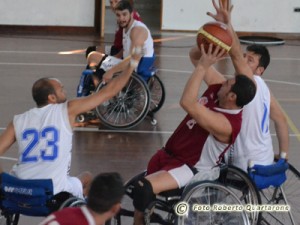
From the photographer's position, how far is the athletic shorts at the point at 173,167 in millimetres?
5359

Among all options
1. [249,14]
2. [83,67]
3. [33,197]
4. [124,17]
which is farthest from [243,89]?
[249,14]

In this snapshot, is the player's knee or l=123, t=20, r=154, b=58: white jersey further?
l=123, t=20, r=154, b=58: white jersey

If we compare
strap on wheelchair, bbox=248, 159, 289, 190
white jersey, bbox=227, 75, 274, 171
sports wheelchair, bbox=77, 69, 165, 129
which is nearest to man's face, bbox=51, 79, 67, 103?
white jersey, bbox=227, 75, 274, 171

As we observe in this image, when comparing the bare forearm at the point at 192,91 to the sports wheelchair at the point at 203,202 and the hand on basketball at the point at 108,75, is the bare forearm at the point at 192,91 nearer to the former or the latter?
the sports wheelchair at the point at 203,202

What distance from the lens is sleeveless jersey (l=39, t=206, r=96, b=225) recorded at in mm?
3609

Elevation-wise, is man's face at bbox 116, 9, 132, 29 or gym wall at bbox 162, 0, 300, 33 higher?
man's face at bbox 116, 9, 132, 29

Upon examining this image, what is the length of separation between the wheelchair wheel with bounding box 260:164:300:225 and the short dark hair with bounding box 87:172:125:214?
228 cm

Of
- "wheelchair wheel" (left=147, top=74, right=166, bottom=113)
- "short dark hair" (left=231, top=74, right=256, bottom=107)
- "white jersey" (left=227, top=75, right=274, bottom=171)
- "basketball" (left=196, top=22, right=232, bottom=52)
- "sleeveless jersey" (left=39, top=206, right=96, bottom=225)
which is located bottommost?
"wheelchair wheel" (left=147, top=74, right=166, bottom=113)

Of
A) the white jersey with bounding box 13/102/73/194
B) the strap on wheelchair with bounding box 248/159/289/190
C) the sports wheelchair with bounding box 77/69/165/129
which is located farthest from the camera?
the sports wheelchair with bounding box 77/69/165/129

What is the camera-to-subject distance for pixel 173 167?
17.8 ft

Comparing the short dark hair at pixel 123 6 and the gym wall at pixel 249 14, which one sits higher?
the short dark hair at pixel 123 6

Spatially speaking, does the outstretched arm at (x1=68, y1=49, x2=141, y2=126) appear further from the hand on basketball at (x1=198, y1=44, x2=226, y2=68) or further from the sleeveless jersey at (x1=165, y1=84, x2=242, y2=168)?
the sleeveless jersey at (x1=165, y1=84, x2=242, y2=168)

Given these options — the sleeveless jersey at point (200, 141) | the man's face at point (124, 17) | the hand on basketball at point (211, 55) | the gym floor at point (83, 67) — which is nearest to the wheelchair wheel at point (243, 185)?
the sleeveless jersey at point (200, 141)

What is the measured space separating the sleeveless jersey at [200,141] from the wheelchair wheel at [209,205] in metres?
0.26
